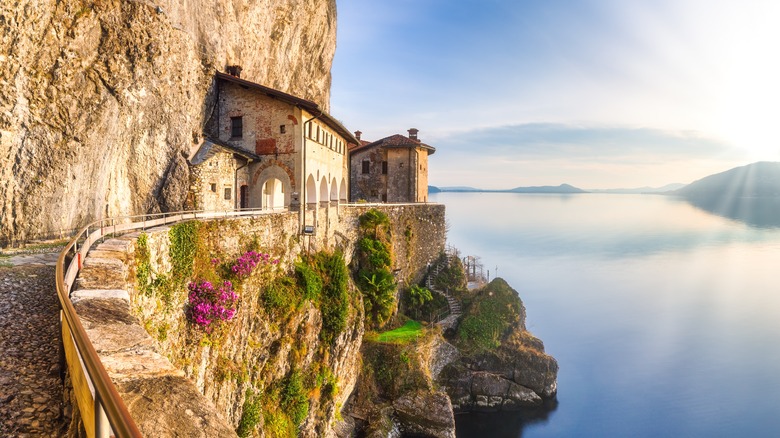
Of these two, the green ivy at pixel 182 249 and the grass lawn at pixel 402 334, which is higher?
the green ivy at pixel 182 249

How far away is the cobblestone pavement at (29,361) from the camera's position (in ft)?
12.2

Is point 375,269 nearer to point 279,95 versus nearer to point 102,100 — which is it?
point 279,95

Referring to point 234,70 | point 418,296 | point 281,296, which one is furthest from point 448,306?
point 234,70

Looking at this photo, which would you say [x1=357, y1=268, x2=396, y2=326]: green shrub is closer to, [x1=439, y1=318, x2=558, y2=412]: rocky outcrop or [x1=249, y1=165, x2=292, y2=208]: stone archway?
[x1=439, y1=318, x2=558, y2=412]: rocky outcrop

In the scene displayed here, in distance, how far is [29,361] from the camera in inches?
187

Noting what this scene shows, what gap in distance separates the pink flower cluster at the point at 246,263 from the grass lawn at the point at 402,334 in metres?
15.0

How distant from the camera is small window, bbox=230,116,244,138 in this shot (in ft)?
77.9

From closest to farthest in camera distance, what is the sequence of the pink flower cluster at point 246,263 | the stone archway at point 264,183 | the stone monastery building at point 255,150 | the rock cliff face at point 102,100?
the rock cliff face at point 102,100 < the pink flower cluster at point 246,263 < the stone monastery building at point 255,150 < the stone archway at point 264,183

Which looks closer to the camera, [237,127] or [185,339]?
[185,339]

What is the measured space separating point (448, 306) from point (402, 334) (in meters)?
8.02

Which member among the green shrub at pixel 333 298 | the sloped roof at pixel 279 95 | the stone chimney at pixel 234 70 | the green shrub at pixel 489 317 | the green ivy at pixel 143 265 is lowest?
the green shrub at pixel 489 317

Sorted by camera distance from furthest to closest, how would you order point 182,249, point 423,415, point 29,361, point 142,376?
point 423,415, point 182,249, point 29,361, point 142,376

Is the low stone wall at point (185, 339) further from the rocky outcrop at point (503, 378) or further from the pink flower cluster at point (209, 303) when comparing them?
the rocky outcrop at point (503, 378)

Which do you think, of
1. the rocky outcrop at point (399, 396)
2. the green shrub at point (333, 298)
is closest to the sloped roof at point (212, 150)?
the green shrub at point (333, 298)
